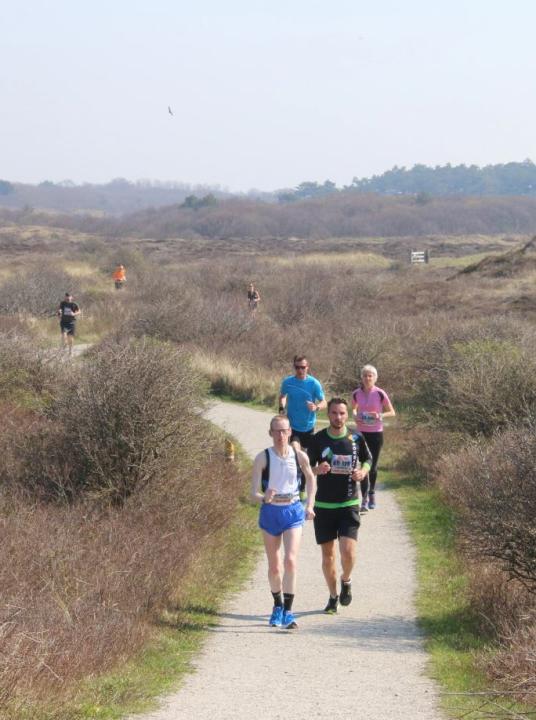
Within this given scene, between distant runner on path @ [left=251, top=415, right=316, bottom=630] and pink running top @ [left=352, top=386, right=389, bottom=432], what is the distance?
3.91 metres

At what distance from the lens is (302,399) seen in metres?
12.7

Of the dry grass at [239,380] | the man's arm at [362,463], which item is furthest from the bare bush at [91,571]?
the dry grass at [239,380]

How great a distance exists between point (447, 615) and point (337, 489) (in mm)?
1411

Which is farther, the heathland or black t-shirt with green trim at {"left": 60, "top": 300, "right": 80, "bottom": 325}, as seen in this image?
black t-shirt with green trim at {"left": 60, "top": 300, "right": 80, "bottom": 325}

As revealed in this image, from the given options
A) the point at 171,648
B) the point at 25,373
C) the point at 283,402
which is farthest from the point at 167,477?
the point at 25,373

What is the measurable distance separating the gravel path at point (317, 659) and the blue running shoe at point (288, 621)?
0.22 ft

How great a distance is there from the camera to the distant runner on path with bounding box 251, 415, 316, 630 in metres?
8.85

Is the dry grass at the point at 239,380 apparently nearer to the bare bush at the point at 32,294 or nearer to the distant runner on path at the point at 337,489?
the bare bush at the point at 32,294

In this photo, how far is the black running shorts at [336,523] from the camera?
930 cm

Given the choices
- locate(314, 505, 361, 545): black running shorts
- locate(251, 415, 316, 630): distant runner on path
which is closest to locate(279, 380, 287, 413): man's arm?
locate(314, 505, 361, 545): black running shorts

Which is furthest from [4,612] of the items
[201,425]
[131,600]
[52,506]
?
[201,425]

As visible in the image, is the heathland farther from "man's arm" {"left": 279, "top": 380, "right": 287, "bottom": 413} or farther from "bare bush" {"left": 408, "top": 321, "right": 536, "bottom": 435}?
"man's arm" {"left": 279, "top": 380, "right": 287, "bottom": 413}

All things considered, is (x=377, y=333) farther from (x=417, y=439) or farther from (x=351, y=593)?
(x=351, y=593)

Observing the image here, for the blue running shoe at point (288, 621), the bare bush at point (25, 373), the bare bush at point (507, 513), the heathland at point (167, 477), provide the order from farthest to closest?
the bare bush at point (25, 373) → the bare bush at point (507, 513) → the blue running shoe at point (288, 621) → the heathland at point (167, 477)
